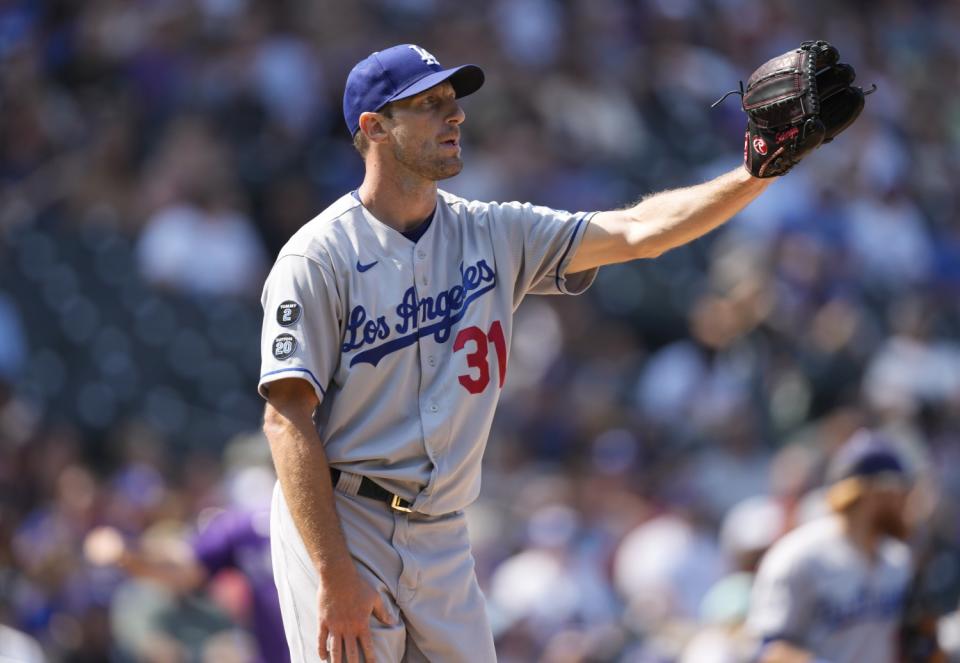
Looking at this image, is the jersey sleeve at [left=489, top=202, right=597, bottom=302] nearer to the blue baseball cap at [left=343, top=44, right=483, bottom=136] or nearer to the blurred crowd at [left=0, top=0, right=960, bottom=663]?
the blue baseball cap at [left=343, top=44, right=483, bottom=136]

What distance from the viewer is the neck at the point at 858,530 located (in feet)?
18.7

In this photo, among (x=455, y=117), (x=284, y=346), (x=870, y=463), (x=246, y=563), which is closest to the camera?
(x=284, y=346)

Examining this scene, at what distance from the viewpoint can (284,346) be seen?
11.7 ft

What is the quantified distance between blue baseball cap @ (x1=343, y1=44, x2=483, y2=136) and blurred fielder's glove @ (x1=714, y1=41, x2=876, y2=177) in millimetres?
714

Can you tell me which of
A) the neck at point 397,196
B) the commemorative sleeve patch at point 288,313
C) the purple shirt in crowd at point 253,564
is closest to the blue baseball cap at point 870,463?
the purple shirt in crowd at point 253,564

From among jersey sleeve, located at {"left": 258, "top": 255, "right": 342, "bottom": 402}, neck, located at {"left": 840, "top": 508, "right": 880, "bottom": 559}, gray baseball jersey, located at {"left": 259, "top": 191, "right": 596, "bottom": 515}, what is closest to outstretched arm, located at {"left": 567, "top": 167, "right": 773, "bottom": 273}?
gray baseball jersey, located at {"left": 259, "top": 191, "right": 596, "bottom": 515}

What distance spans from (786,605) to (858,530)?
1.41 ft

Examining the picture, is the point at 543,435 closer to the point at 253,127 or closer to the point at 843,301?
the point at 843,301

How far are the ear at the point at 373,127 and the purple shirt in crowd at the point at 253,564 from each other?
84.0 inches

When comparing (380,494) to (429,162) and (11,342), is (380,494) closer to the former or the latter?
(429,162)

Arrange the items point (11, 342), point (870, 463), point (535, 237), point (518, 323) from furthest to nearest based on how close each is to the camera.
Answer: point (518, 323) < point (11, 342) < point (870, 463) < point (535, 237)

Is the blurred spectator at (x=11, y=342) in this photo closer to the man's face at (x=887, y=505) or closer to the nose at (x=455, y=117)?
the man's face at (x=887, y=505)

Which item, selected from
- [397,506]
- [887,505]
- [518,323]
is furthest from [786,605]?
[518,323]

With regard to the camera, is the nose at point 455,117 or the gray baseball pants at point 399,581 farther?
the nose at point 455,117
